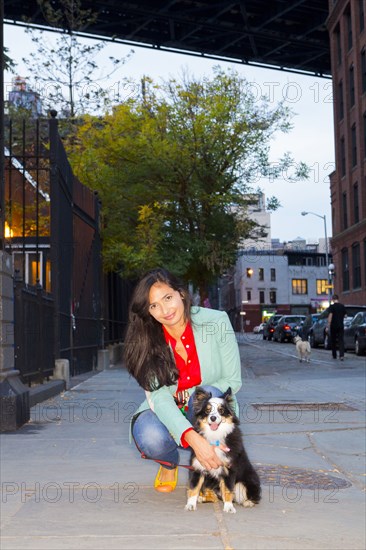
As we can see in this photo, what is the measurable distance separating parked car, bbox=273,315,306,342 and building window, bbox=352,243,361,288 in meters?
4.07

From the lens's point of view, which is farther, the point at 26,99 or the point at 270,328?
the point at 270,328

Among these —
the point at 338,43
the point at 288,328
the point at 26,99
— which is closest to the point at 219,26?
the point at 338,43

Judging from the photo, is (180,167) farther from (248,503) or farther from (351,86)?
(351,86)

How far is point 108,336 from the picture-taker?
79.5 feet

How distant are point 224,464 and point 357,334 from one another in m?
23.2

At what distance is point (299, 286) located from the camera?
11456 centimetres

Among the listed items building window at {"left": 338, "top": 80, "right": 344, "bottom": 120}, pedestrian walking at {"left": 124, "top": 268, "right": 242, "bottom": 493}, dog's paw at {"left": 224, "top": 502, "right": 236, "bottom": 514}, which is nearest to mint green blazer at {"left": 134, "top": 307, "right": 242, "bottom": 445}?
pedestrian walking at {"left": 124, "top": 268, "right": 242, "bottom": 493}

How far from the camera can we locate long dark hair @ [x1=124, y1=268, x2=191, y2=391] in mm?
4703

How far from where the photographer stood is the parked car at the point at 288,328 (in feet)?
152

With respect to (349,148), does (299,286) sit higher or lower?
lower

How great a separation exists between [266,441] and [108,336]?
16665 millimetres

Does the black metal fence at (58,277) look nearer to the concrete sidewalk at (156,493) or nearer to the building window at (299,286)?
the concrete sidewalk at (156,493)

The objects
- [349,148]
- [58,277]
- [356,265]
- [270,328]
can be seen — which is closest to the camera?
[58,277]

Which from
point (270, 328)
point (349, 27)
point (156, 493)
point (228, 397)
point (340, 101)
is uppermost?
point (349, 27)
